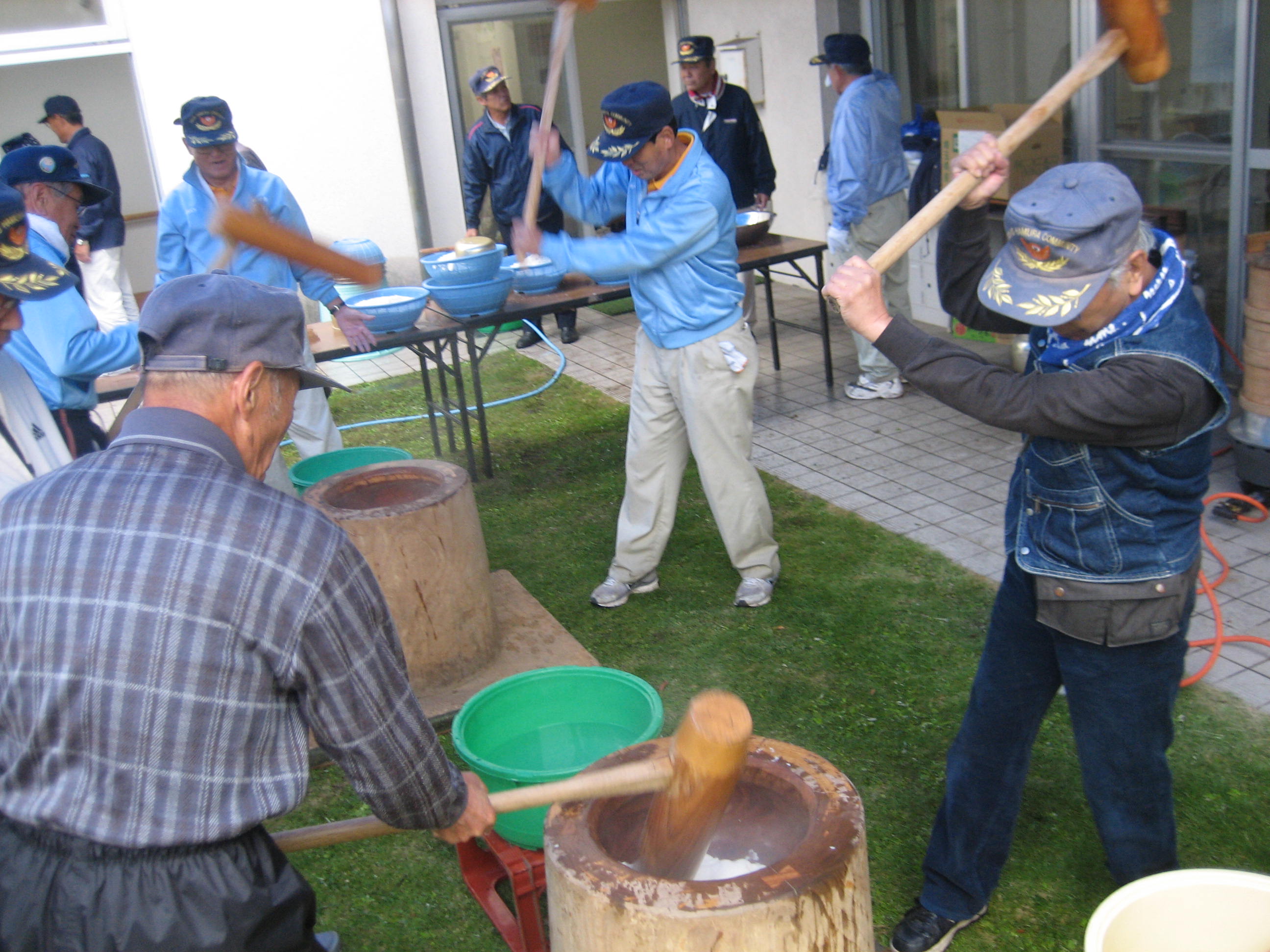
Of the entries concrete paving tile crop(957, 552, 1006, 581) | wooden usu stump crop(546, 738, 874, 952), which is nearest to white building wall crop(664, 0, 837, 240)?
concrete paving tile crop(957, 552, 1006, 581)

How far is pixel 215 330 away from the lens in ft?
6.32

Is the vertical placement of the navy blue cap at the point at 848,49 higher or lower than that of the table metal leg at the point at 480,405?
higher

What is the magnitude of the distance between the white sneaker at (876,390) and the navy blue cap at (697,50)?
2490mm

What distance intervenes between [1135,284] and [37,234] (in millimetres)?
3718

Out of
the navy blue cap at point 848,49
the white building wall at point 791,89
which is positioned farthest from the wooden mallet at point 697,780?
the white building wall at point 791,89

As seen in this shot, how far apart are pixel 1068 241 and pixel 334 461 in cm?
414

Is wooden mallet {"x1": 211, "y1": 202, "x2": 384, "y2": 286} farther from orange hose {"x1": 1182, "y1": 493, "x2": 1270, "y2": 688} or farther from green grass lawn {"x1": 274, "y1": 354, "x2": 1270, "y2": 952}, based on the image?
orange hose {"x1": 1182, "y1": 493, "x2": 1270, "y2": 688}

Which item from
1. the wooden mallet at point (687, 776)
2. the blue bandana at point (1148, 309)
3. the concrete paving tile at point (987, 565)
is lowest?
the concrete paving tile at point (987, 565)

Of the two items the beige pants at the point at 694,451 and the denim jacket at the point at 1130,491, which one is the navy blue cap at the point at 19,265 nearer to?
the beige pants at the point at 694,451

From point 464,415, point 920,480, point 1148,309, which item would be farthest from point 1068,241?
point 464,415

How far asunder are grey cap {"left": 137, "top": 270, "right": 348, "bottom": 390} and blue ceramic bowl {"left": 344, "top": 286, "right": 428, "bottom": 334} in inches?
146

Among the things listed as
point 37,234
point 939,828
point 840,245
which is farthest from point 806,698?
point 840,245

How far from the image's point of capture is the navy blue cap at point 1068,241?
2301 mm

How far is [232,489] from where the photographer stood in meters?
1.86
